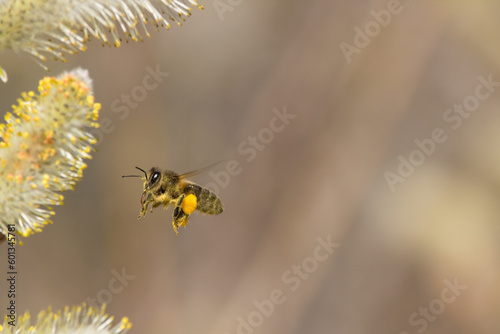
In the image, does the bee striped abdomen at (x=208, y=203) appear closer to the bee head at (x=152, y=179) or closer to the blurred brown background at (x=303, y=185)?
the bee head at (x=152, y=179)

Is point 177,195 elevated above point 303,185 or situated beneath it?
situated beneath

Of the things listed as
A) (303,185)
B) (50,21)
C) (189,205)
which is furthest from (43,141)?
(303,185)

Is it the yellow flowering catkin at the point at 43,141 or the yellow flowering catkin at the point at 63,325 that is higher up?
the yellow flowering catkin at the point at 43,141

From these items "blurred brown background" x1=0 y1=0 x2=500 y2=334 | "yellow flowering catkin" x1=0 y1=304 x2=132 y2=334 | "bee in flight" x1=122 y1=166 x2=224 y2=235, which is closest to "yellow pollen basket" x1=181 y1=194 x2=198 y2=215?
"bee in flight" x1=122 y1=166 x2=224 y2=235

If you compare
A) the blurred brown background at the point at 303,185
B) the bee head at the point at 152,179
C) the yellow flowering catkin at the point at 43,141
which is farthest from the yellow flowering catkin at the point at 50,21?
the blurred brown background at the point at 303,185

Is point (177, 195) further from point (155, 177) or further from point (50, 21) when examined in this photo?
point (50, 21)

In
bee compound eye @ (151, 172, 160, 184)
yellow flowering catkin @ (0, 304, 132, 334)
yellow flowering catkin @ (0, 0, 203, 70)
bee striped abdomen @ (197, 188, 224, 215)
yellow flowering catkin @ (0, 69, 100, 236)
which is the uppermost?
yellow flowering catkin @ (0, 0, 203, 70)

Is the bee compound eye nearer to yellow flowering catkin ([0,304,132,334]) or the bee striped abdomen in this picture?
the bee striped abdomen
